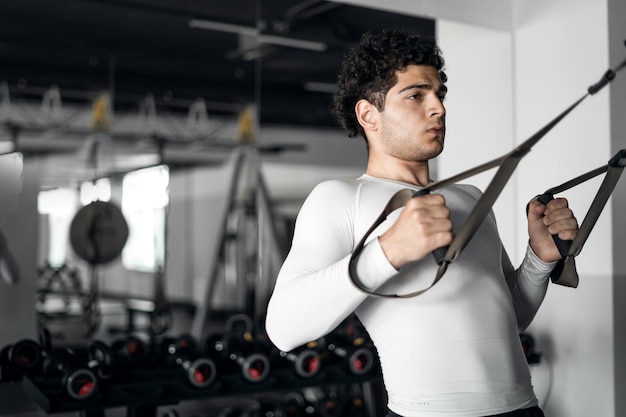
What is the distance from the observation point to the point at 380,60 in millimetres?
1409

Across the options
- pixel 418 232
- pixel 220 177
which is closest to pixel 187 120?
pixel 220 177

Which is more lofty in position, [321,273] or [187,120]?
[187,120]

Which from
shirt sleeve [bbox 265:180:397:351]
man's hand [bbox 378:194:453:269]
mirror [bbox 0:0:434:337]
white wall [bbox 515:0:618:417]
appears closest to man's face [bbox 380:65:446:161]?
shirt sleeve [bbox 265:180:397:351]

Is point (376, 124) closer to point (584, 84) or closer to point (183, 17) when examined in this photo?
point (584, 84)

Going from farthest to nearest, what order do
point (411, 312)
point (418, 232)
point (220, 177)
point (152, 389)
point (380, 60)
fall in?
point (220, 177), point (152, 389), point (380, 60), point (411, 312), point (418, 232)

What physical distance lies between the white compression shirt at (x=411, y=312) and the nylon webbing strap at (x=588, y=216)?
17 cm

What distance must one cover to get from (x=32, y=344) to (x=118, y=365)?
0.39 meters

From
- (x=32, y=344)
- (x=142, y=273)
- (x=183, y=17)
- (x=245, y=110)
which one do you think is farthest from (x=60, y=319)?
(x=183, y=17)

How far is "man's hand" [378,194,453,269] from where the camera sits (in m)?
1.09

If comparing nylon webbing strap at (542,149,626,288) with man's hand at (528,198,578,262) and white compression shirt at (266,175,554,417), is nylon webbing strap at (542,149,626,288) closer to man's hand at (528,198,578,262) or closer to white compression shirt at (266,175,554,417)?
man's hand at (528,198,578,262)

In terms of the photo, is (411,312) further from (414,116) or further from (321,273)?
(414,116)

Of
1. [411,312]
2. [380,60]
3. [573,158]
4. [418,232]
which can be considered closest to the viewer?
[418,232]

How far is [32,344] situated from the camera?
3006mm

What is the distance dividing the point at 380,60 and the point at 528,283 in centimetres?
56
